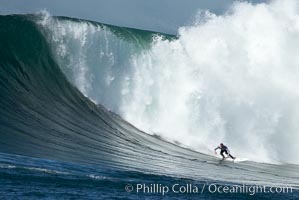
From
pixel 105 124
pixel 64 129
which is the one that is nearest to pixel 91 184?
pixel 64 129

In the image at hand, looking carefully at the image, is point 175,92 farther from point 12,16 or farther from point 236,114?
point 12,16

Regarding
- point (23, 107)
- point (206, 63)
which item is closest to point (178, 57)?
point (206, 63)

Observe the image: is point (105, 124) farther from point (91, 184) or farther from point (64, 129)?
point (91, 184)

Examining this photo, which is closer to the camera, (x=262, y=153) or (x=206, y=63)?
(x=262, y=153)

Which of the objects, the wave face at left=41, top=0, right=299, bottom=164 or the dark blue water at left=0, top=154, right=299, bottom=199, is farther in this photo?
the wave face at left=41, top=0, right=299, bottom=164

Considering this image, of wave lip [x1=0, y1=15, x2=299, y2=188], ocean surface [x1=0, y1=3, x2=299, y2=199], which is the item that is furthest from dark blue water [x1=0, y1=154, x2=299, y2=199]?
wave lip [x1=0, y1=15, x2=299, y2=188]

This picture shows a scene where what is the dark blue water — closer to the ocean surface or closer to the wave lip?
the ocean surface

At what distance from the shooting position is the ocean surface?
11133 millimetres

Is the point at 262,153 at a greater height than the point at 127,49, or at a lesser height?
lesser

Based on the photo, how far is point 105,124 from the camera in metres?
20.5

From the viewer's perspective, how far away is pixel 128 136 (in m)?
19.9

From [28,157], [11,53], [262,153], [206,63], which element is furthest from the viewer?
[206,63]

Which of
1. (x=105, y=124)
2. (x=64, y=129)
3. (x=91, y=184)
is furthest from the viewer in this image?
(x=105, y=124)

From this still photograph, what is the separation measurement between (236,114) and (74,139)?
1128 centimetres
